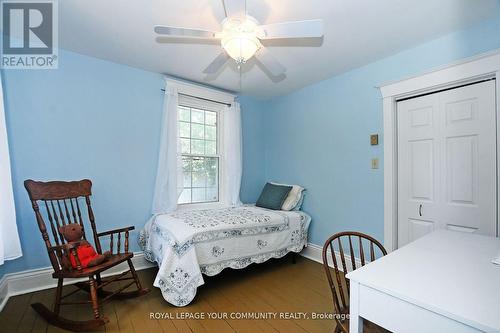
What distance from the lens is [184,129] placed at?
327 centimetres

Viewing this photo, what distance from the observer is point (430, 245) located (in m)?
1.39

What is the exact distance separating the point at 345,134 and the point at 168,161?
7.21ft

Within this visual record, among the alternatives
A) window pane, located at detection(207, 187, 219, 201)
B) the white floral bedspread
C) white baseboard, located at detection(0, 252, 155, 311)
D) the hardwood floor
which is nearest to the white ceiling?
window pane, located at detection(207, 187, 219, 201)

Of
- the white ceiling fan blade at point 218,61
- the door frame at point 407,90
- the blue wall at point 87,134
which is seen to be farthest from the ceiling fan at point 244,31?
the blue wall at point 87,134

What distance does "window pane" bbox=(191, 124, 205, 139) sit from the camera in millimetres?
3359

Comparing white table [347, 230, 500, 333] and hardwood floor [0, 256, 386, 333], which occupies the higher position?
white table [347, 230, 500, 333]

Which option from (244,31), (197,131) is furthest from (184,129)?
(244,31)

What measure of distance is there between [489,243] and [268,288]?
5.83 feet

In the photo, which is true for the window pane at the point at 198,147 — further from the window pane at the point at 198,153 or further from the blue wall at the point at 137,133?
the blue wall at the point at 137,133

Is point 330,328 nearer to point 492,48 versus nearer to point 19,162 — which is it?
point 492,48

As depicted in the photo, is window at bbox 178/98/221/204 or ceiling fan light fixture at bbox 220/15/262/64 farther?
window at bbox 178/98/221/204

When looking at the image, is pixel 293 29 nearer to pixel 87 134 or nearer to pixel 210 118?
pixel 210 118

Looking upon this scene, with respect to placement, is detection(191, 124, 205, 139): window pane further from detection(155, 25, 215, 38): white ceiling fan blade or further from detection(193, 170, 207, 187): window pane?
detection(155, 25, 215, 38): white ceiling fan blade

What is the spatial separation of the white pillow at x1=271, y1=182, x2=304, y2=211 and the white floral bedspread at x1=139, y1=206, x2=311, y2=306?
128 millimetres
